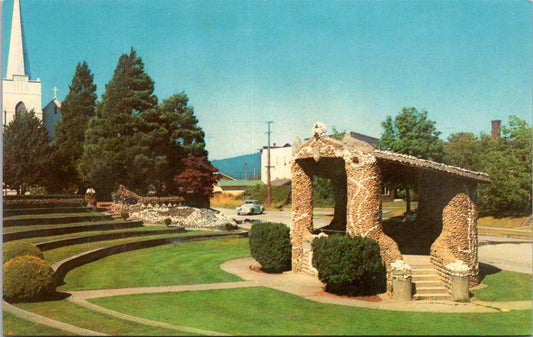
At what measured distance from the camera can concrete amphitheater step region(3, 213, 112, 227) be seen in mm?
17828

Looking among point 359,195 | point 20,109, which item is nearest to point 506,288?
point 359,195

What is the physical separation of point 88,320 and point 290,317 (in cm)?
444

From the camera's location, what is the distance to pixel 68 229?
20109mm

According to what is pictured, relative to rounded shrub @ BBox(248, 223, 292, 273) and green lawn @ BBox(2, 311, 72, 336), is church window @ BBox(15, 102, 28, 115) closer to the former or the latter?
green lawn @ BBox(2, 311, 72, 336)

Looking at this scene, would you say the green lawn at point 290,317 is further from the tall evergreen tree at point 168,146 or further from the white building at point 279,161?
the tall evergreen tree at point 168,146

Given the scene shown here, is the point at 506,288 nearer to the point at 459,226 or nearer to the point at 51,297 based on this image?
the point at 459,226

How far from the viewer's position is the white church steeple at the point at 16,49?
13.8 m

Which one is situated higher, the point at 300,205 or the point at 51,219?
the point at 300,205

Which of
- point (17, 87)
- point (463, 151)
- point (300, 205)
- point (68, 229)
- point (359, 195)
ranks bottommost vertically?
point (68, 229)

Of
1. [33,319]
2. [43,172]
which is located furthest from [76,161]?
[33,319]

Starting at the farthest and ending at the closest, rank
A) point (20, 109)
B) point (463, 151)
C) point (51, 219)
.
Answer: point (463, 151) → point (51, 219) → point (20, 109)

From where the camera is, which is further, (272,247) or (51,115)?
(51,115)

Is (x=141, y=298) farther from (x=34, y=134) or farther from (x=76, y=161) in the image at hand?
(x=76, y=161)

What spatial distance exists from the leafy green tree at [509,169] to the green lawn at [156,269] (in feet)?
33.1
